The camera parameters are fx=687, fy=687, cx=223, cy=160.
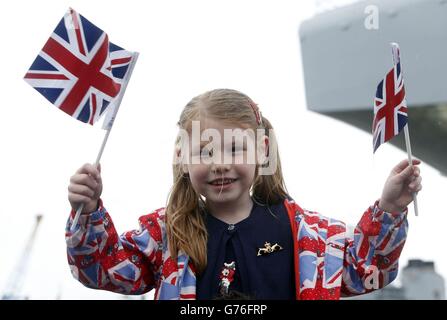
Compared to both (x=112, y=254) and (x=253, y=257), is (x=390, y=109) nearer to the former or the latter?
(x=253, y=257)

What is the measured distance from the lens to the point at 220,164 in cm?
222

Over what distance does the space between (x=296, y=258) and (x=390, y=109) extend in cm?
65

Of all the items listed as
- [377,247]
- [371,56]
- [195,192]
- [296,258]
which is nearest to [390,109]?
[377,247]

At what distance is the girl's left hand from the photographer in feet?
7.13

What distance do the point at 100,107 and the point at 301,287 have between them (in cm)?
97

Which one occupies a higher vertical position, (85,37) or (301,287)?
(85,37)

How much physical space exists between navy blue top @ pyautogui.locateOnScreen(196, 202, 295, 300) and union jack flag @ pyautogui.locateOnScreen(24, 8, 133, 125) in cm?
60

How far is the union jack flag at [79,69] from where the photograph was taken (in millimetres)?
2490

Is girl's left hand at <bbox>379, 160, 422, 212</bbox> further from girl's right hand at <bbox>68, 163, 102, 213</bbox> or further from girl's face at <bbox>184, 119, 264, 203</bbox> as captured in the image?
girl's right hand at <bbox>68, 163, 102, 213</bbox>

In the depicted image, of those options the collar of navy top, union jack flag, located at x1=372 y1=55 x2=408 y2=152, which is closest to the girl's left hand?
union jack flag, located at x1=372 y1=55 x2=408 y2=152

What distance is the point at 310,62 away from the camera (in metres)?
14.1

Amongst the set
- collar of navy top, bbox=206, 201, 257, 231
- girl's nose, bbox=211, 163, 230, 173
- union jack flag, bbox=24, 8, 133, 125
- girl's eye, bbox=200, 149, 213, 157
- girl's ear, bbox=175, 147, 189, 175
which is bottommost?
collar of navy top, bbox=206, 201, 257, 231
